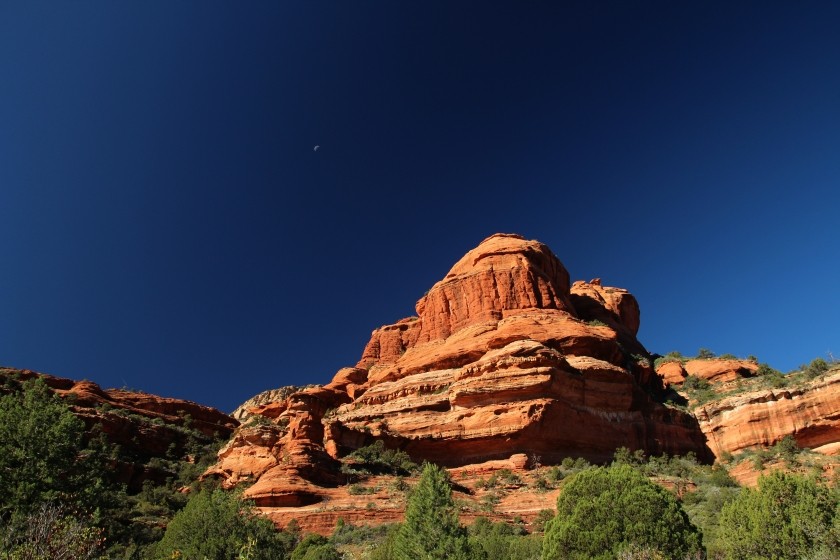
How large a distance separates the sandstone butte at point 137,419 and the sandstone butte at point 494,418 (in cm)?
1103

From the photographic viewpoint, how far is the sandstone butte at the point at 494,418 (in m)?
37.9

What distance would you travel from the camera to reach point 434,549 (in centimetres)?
1998

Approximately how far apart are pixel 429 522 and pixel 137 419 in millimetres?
48395

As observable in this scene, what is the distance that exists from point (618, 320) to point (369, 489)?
59.0 metres

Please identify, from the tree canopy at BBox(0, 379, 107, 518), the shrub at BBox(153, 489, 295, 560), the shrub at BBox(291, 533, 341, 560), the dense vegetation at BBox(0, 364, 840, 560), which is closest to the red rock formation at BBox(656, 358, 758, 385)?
the dense vegetation at BBox(0, 364, 840, 560)

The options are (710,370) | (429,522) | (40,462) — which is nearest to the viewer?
(429,522)

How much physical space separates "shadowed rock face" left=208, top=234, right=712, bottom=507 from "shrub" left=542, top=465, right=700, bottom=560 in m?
21.7

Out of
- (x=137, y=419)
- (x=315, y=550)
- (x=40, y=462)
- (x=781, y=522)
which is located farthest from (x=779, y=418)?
(x=137, y=419)

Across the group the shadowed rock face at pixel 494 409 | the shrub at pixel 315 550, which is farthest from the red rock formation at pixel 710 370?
the shrub at pixel 315 550

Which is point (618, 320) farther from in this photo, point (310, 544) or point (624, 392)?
point (310, 544)

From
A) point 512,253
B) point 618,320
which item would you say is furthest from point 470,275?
point 618,320

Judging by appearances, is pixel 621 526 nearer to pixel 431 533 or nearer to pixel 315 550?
pixel 431 533

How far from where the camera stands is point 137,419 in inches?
2261

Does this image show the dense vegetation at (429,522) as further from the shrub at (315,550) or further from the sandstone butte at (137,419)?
the sandstone butte at (137,419)
